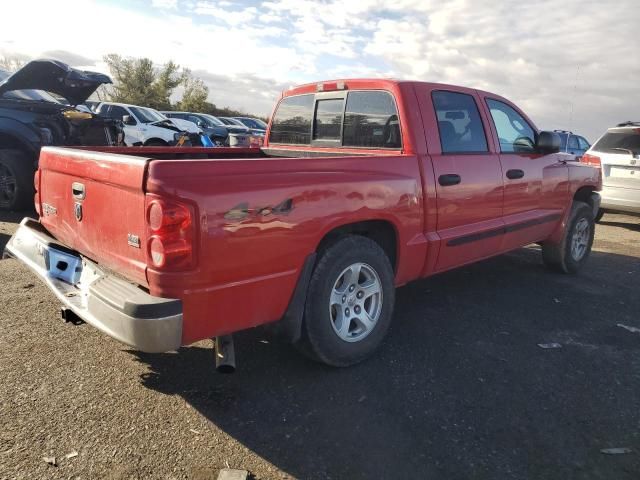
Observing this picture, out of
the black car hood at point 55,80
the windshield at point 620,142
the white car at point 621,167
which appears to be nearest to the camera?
the black car hood at point 55,80

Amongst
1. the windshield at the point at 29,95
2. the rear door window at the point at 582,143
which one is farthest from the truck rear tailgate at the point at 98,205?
the rear door window at the point at 582,143

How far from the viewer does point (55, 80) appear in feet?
23.2

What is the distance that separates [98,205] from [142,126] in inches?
433

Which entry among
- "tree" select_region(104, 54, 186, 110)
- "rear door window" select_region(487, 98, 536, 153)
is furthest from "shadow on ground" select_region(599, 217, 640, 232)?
"tree" select_region(104, 54, 186, 110)

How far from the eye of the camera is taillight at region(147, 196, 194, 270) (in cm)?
226

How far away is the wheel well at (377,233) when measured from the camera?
316 centimetres

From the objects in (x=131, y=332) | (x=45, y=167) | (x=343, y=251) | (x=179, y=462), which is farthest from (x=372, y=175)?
(x=45, y=167)

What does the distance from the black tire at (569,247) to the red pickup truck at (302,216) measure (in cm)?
68

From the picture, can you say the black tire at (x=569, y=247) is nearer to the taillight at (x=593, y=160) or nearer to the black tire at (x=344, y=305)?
the black tire at (x=344, y=305)

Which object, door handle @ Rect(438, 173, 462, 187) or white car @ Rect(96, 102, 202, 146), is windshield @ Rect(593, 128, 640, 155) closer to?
door handle @ Rect(438, 173, 462, 187)

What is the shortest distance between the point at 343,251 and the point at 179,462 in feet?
4.81

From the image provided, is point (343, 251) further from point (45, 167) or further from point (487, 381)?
point (45, 167)

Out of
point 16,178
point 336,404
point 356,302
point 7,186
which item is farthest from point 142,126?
point 336,404

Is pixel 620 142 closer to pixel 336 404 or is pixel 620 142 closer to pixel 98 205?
pixel 336 404
